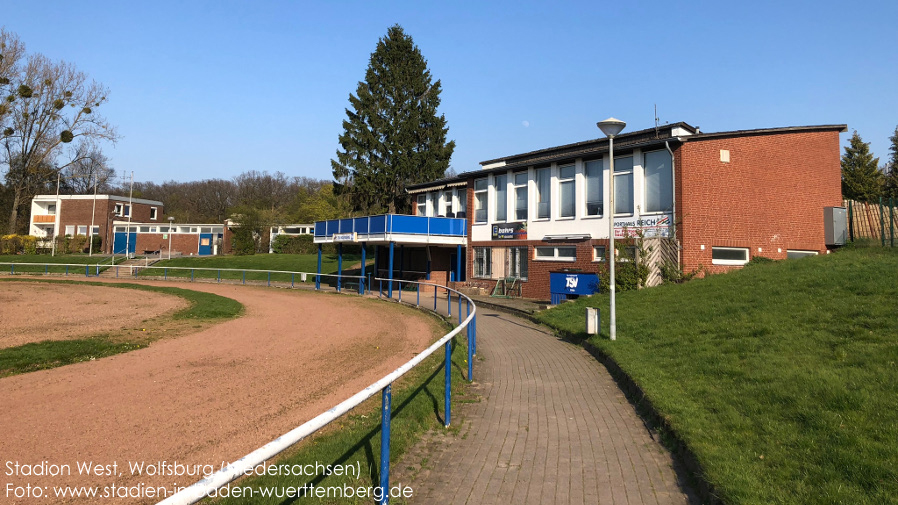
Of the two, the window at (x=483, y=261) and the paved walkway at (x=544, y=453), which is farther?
the window at (x=483, y=261)

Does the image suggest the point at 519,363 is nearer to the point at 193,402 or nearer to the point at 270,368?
the point at 270,368

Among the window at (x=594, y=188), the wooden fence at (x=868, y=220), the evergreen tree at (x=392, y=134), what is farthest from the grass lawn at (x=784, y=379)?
the evergreen tree at (x=392, y=134)

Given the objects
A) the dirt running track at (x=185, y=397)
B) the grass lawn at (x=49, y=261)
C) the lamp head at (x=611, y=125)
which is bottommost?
the dirt running track at (x=185, y=397)

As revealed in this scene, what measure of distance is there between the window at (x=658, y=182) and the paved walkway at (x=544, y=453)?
1218cm

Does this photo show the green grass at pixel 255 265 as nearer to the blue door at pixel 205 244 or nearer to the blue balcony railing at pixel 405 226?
the blue balcony railing at pixel 405 226

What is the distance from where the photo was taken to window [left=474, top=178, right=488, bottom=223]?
26.7 metres

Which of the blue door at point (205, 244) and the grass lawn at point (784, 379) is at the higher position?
the blue door at point (205, 244)

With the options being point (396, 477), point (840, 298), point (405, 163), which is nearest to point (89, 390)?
point (396, 477)

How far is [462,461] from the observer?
4789 millimetres

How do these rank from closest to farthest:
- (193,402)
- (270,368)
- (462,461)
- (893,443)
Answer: (893,443) < (462,461) < (193,402) < (270,368)

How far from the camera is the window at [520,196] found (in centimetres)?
2433

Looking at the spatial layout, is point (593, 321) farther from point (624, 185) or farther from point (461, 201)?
point (461, 201)

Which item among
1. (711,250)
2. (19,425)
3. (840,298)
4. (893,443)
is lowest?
(19,425)

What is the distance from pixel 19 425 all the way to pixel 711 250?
1919 centimetres
